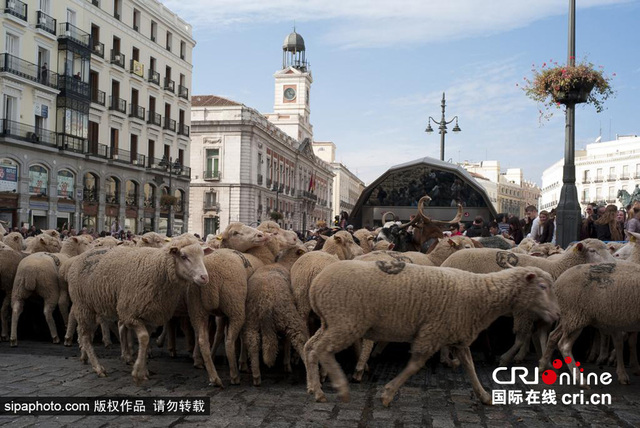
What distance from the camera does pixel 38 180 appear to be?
3231 cm

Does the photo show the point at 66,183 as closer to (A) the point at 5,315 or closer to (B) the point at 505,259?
(A) the point at 5,315

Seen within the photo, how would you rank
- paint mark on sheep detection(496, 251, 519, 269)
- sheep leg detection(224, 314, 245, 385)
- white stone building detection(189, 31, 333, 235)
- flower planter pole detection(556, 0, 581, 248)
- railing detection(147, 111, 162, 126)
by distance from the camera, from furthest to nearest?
1. white stone building detection(189, 31, 333, 235)
2. railing detection(147, 111, 162, 126)
3. flower planter pole detection(556, 0, 581, 248)
4. paint mark on sheep detection(496, 251, 519, 269)
5. sheep leg detection(224, 314, 245, 385)

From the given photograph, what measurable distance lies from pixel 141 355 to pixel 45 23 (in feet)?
107

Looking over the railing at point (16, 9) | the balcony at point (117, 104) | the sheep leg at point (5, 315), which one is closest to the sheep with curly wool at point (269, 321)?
the sheep leg at point (5, 315)

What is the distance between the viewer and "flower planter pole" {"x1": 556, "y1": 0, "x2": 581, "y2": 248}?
11516mm

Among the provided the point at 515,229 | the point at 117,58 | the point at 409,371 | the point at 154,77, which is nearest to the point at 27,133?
the point at 117,58

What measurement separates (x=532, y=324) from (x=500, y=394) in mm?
1582

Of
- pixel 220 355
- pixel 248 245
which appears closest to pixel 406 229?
pixel 248 245

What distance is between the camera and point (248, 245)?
26.1 ft

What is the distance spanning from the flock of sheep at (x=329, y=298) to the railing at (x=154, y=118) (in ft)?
122

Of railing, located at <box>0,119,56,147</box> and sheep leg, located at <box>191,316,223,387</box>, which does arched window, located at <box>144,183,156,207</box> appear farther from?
sheep leg, located at <box>191,316,223,387</box>

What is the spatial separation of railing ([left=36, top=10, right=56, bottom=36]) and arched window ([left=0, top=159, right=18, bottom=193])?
27.0ft

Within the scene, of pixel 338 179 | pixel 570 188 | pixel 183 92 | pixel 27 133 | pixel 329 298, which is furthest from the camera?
pixel 338 179

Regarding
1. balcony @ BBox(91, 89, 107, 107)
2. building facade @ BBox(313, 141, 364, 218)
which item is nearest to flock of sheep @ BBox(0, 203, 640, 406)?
balcony @ BBox(91, 89, 107, 107)
